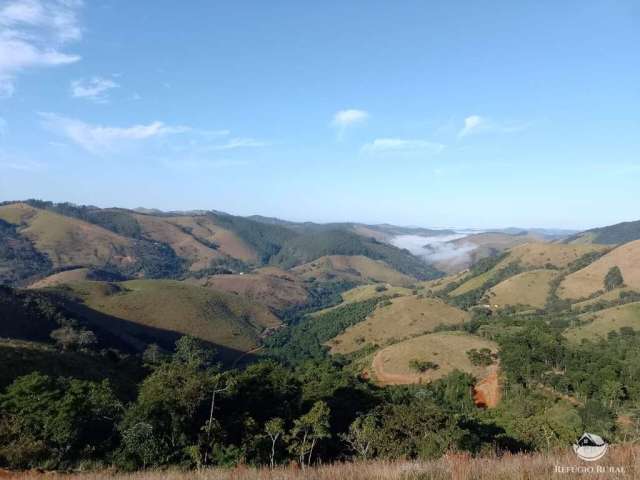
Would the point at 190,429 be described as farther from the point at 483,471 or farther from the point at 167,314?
the point at 167,314

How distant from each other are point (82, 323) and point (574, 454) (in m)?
119

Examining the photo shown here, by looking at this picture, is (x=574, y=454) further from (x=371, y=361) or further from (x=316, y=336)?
(x=316, y=336)

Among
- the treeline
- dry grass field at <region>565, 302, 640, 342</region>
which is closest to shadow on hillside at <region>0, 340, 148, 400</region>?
the treeline

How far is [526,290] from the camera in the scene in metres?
166

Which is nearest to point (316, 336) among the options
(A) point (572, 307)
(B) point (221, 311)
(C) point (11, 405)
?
(B) point (221, 311)

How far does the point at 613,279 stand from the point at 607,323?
57039 millimetres

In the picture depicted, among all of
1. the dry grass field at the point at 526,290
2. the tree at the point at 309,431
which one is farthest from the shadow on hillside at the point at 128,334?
the dry grass field at the point at 526,290

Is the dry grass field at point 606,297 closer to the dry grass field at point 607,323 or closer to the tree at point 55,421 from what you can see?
the dry grass field at point 607,323

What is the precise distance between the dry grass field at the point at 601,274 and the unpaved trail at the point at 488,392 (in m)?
102

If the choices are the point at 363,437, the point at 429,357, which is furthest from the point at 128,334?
the point at 363,437

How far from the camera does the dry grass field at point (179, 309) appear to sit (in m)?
146

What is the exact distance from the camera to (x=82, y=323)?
354 ft

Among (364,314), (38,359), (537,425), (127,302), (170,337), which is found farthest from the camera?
(364,314)

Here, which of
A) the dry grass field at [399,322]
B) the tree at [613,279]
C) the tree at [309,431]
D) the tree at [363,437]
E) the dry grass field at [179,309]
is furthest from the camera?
the tree at [613,279]
